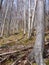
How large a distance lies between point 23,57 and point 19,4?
2053 centimetres

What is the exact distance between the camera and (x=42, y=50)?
19.3 ft

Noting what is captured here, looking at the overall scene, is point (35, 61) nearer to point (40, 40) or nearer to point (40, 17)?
point (40, 40)

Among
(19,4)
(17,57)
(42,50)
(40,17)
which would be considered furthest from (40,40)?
(19,4)

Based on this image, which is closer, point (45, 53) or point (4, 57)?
point (45, 53)

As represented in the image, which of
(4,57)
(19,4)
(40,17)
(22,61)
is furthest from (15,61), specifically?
(19,4)

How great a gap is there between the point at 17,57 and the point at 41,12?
2.19 m

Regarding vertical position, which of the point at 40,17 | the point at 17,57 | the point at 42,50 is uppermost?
the point at 40,17

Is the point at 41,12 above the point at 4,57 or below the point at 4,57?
above

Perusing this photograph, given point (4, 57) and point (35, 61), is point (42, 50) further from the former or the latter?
point (4, 57)

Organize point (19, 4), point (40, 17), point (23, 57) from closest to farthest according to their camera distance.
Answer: point (40, 17) → point (23, 57) → point (19, 4)

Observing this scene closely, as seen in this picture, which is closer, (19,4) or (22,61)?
(22,61)

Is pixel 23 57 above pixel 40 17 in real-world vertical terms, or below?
below

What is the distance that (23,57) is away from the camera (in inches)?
264

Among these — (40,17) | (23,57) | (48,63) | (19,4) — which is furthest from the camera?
(19,4)
